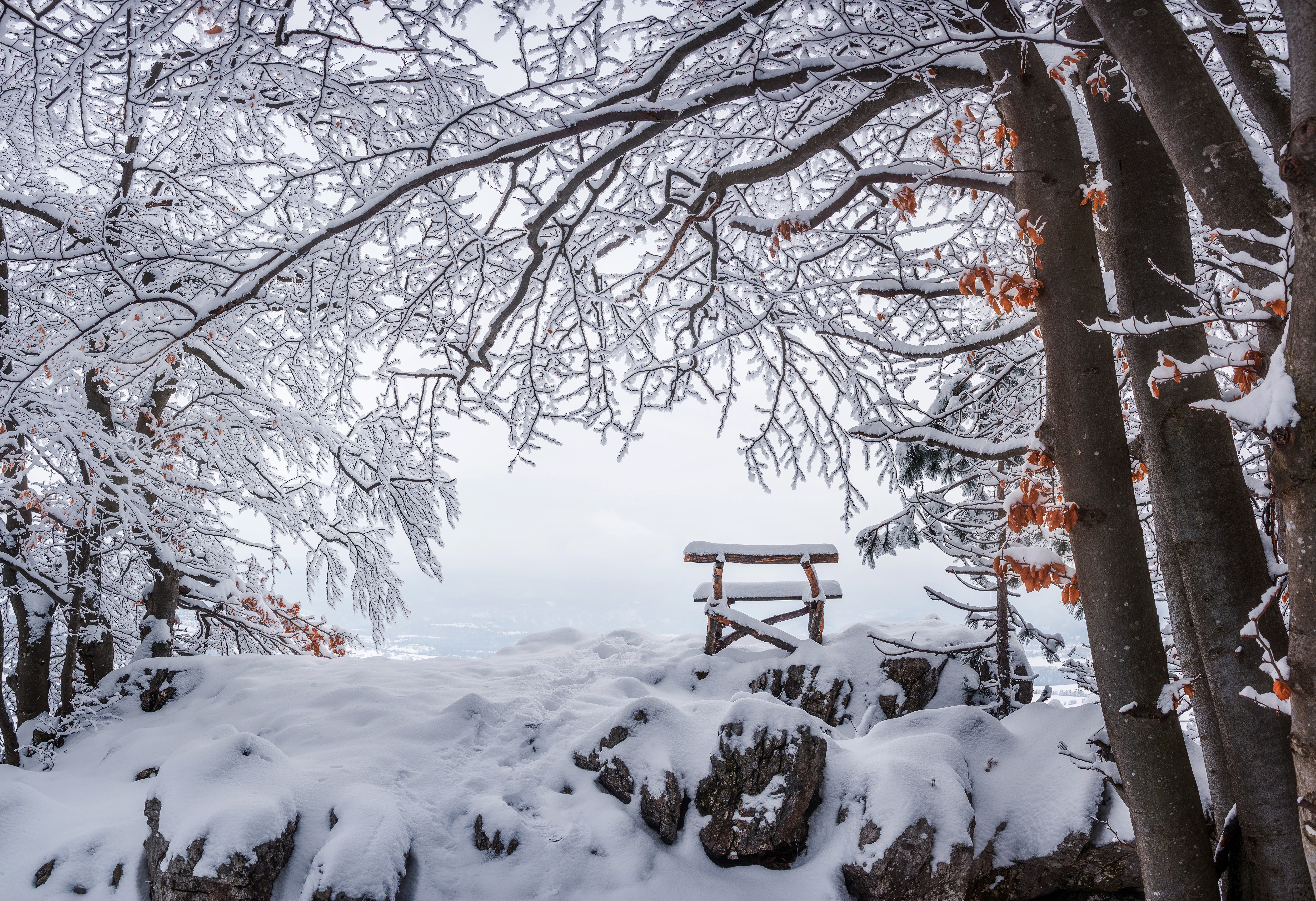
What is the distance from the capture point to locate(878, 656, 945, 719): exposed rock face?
5.93 m

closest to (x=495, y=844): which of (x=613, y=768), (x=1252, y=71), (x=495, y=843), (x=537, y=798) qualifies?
(x=495, y=843)

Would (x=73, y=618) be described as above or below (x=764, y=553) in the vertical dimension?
below

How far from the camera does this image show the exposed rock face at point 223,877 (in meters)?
3.35

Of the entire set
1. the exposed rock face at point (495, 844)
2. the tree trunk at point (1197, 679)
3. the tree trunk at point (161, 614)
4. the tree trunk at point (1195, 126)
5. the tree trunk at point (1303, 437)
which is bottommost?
the exposed rock face at point (495, 844)

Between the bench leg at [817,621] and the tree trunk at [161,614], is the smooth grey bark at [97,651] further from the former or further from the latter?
the bench leg at [817,621]

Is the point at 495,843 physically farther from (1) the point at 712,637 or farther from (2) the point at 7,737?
(2) the point at 7,737

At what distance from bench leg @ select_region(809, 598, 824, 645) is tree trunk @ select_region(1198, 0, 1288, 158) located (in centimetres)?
556

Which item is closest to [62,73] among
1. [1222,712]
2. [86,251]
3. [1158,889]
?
[86,251]

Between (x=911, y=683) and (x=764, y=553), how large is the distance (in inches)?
74.8

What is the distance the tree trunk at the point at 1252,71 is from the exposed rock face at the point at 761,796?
390 centimetres

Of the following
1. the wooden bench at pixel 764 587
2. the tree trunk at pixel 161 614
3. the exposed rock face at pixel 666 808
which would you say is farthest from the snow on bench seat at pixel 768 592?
the tree trunk at pixel 161 614

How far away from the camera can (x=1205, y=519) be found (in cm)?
205

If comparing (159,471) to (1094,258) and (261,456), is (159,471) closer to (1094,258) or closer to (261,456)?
(261,456)

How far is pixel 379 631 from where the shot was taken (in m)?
7.59
